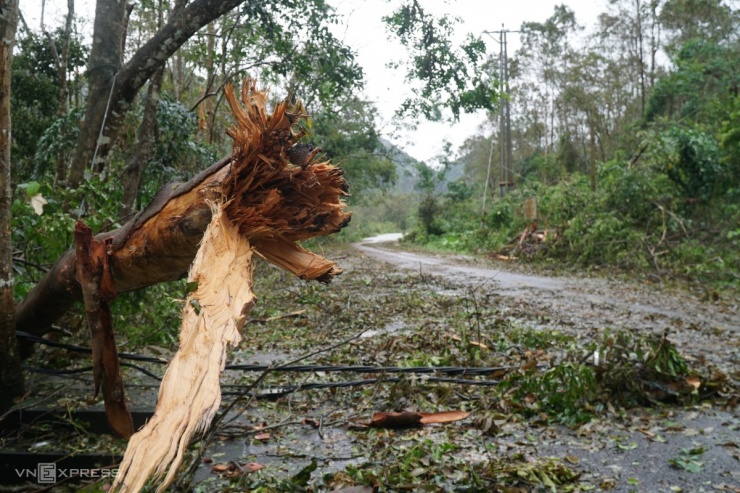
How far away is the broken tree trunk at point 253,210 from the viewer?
2057 mm

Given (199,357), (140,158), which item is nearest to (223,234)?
(199,357)

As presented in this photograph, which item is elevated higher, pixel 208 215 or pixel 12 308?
pixel 208 215

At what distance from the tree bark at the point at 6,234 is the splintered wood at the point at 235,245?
0.97m

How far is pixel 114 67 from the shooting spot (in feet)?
16.8

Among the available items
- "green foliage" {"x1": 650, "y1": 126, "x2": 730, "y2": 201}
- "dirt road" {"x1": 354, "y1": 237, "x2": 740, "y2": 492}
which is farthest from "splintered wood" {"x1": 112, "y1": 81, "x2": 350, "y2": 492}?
"green foliage" {"x1": 650, "y1": 126, "x2": 730, "y2": 201}

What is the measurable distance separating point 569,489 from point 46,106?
A: 12.6 m

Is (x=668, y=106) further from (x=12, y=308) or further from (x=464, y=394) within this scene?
(x=12, y=308)

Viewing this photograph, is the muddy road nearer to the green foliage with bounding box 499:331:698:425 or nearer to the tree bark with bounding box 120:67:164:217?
the green foliage with bounding box 499:331:698:425

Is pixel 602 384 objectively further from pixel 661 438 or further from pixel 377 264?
pixel 377 264

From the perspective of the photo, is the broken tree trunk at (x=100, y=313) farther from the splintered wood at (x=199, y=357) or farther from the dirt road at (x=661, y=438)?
the dirt road at (x=661, y=438)

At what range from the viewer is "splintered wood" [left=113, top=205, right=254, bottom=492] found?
1389 mm

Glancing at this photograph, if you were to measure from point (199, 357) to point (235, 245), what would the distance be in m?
0.60

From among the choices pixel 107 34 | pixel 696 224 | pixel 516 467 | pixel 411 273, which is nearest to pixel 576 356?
pixel 516 467

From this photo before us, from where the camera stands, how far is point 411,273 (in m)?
12.7
